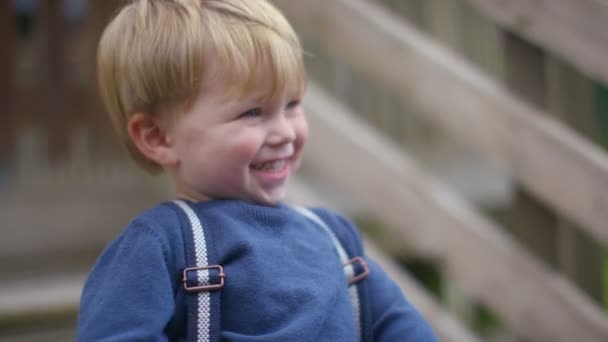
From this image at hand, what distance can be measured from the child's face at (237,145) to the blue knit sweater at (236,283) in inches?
1.6

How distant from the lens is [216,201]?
1.30 meters

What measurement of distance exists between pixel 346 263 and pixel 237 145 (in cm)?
36

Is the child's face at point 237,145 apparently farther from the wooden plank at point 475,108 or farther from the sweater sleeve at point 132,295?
the wooden plank at point 475,108

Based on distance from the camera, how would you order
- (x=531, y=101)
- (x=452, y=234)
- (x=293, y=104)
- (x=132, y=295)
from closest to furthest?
(x=132, y=295), (x=293, y=104), (x=531, y=101), (x=452, y=234)

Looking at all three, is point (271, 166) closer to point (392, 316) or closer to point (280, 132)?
point (280, 132)

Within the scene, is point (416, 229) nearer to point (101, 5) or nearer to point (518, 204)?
point (518, 204)

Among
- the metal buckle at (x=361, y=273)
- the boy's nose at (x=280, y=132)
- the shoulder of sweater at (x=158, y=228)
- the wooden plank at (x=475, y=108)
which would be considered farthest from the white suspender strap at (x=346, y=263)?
the wooden plank at (x=475, y=108)

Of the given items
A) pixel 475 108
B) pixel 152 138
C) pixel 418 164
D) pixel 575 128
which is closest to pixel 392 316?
pixel 152 138

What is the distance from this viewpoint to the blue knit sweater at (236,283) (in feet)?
3.67

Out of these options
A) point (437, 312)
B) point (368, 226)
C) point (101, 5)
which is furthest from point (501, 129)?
point (101, 5)

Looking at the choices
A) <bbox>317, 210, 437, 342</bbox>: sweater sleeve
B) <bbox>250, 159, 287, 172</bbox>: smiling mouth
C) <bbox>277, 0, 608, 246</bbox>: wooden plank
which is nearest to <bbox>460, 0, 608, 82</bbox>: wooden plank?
<bbox>277, 0, 608, 246</bbox>: wooden plank

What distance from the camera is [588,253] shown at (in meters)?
2.02

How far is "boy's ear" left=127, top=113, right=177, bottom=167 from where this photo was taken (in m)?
1.31

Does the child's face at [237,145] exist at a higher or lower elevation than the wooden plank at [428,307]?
higher
